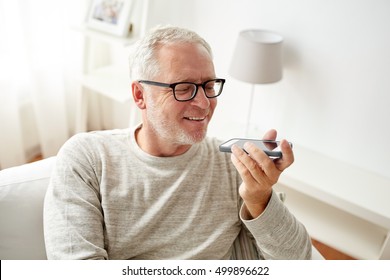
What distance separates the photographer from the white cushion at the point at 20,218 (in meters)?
1.16

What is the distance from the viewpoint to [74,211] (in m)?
1.06

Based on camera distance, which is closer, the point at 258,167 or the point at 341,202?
the point at 258,167

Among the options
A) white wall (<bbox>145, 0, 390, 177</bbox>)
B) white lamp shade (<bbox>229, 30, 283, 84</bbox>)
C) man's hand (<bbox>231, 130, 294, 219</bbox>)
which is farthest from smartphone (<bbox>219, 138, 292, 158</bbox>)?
white wall (<bbox>145, 0, 390, 177</bbox>)

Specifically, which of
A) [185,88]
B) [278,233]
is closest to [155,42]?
[185,88]

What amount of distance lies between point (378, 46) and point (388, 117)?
35 cm

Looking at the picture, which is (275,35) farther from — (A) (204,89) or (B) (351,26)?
(A) (204,89)

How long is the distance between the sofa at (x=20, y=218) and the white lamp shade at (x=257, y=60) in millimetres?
1109

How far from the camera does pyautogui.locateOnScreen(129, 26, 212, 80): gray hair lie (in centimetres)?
116

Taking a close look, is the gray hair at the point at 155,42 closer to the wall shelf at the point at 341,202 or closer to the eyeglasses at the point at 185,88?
the eyeglasses at the point at 185,88

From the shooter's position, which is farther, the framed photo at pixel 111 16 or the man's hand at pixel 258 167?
the framed photo at pixel 111 16

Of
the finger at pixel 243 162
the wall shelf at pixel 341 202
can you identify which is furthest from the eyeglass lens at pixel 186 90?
the wall shelf at pixel 341 202

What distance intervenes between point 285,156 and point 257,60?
1039mm

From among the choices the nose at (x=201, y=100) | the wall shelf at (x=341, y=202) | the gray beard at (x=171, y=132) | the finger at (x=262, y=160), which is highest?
the nose at (x=201, y=100)

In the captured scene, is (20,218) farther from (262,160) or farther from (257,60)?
(257,60)
